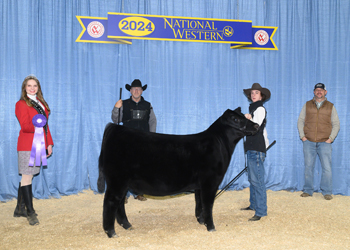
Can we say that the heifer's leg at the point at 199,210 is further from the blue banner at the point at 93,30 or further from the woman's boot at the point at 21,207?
the blue banner at the point at 93,30

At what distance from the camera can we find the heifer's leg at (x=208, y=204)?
10.6 ft

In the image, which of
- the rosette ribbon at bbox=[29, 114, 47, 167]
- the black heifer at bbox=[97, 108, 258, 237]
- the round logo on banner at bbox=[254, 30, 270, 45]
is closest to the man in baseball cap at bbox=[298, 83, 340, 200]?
the round logo on banner at bbox=[254, 30, 270, 45]

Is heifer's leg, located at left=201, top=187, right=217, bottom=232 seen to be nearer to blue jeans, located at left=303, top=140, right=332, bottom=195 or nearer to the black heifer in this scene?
the black heifer

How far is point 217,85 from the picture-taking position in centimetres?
562

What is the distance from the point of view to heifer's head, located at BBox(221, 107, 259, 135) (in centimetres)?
337

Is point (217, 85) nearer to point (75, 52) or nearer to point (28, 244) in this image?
point (75, 52)

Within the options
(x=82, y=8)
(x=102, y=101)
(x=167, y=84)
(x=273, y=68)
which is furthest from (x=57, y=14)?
(x=273, y=68)

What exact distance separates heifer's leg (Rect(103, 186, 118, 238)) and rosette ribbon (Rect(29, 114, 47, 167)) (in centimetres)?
107

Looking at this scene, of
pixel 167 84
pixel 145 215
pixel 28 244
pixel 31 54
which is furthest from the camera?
pixel 167 84

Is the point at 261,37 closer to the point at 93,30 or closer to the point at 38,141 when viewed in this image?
the point at 93,30

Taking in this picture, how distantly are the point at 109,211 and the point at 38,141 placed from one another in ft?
4.34

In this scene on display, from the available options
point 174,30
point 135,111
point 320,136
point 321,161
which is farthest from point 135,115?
point 321,161

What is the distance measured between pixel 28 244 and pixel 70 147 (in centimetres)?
234

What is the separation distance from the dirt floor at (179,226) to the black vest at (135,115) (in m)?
1.22
